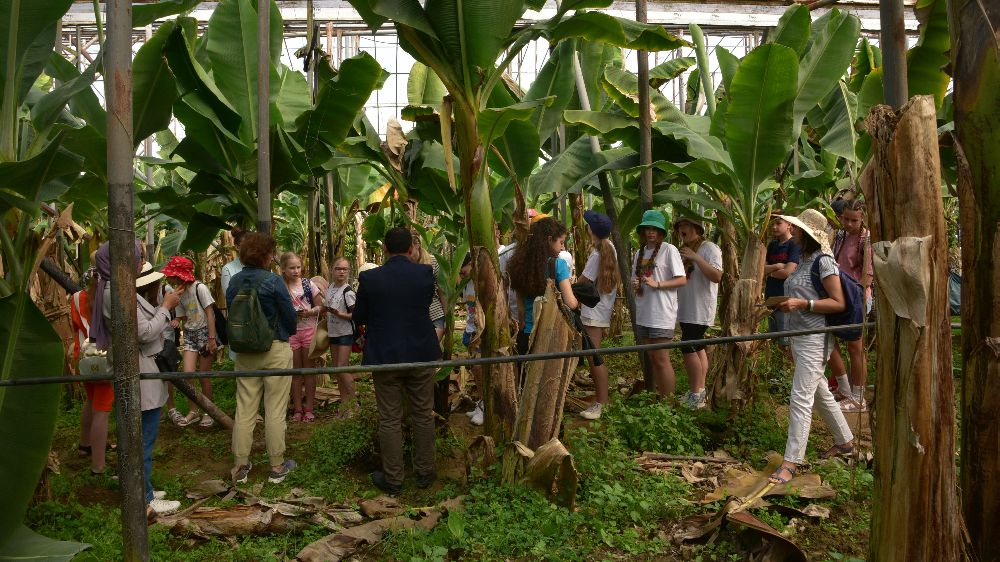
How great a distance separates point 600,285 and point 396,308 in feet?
6.64

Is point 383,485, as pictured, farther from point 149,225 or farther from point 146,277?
point 149,225

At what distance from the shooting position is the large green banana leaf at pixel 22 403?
2906 mm

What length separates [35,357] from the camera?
297 cm

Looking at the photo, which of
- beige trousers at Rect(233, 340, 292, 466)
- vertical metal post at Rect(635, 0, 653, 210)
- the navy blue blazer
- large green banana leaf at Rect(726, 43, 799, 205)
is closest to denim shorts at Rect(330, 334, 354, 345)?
beige trousers at Rect(233, 340, 292, 466)

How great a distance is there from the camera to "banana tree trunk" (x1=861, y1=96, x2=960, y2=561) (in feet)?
7.62

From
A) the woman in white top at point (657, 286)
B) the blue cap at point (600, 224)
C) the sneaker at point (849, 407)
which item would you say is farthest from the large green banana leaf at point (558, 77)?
the sneaker at point (849, 407)

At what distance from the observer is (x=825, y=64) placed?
5500 millimetres

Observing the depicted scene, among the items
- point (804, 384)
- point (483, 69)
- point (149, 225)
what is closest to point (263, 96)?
point (483, 69)

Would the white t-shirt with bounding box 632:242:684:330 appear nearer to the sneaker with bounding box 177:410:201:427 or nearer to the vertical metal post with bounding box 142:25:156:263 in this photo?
the sneaker with bounding box 177:410:201:427

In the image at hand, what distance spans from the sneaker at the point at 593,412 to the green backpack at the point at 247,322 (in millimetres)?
2526

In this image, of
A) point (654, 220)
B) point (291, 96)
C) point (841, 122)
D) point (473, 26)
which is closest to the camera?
point (473, 26)

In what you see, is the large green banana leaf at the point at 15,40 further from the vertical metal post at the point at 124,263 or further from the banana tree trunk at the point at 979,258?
the banana tree trunk at the point at 979,258

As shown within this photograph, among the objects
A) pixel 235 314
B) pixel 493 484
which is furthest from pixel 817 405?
pixel 235 314

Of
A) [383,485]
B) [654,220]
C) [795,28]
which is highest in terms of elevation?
[795,28]
